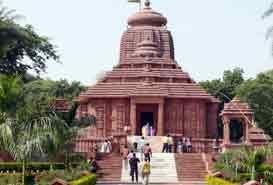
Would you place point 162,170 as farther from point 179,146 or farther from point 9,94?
point 9,94

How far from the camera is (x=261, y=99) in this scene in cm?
5897

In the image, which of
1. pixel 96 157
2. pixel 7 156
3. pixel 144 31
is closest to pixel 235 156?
pixel 96 157

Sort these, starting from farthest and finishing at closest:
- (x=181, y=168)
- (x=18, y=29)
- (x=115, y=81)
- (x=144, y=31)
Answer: (x=144, y=31)
(x=115, y=81)
(x=18, y=29)
(x=181, y=168)

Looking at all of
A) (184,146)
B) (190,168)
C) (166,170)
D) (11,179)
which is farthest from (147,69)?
(11,179)

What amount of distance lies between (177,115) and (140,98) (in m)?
2.72

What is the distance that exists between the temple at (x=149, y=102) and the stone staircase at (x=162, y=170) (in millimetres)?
7241

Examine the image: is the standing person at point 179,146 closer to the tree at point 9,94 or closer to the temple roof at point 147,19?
the temple roof at point 147,19

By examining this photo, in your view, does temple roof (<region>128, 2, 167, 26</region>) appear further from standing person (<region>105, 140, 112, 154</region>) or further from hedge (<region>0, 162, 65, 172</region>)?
hedge (<region>0, 162, 65, 172</region>)

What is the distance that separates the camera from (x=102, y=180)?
30.3 metres

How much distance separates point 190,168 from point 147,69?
1363 cm

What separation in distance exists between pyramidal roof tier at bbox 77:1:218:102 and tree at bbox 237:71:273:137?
11585mm

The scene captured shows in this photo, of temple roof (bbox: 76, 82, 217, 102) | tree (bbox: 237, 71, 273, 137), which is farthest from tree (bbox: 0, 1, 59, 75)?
tree (bbox: 237, 71, 273, 137)

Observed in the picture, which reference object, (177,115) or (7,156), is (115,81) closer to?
(177,115)

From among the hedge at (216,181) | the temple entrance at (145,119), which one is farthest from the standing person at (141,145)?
the hedge at (216,181)
